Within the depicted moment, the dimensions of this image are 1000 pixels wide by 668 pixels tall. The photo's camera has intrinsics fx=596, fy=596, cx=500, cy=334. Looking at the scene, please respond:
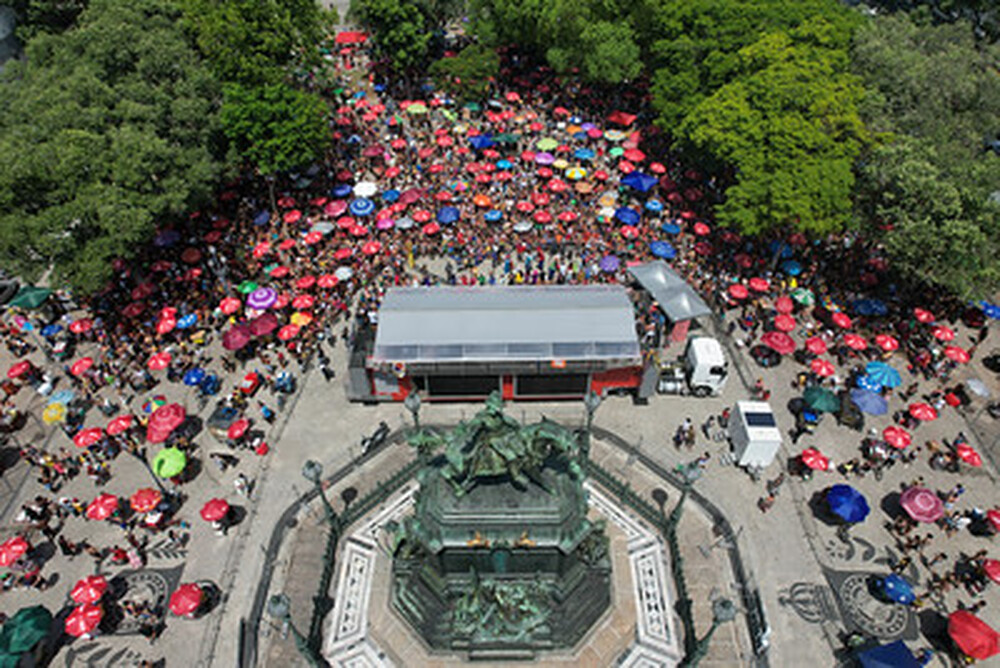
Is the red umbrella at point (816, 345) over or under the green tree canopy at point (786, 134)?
under

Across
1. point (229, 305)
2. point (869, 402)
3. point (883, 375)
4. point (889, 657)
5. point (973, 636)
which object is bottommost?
point (889, 657)

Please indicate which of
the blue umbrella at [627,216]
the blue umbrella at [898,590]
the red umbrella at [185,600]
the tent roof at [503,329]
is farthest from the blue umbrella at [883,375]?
the red umbrella at [185,600]

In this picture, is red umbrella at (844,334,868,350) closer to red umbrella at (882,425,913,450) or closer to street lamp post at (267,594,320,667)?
red umbrella at (882,425,913,450)

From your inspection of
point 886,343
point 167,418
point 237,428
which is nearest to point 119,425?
point 167,418

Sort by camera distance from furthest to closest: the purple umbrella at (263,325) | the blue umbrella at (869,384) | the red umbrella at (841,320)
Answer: the red umbrella at (841,320) < the purple umbrella at (263,325) < the blue umbrella at (869,384)

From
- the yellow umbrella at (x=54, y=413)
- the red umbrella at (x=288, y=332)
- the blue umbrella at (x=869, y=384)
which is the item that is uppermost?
the blue umbrella at (x=869, y=384)

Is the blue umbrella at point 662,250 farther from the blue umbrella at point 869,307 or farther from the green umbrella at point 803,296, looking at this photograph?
the blue umbrella at point 869,307

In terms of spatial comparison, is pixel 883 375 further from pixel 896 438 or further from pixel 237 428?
pixel 237 428

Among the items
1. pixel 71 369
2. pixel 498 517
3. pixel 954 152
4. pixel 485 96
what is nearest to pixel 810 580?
pixel 498 517
